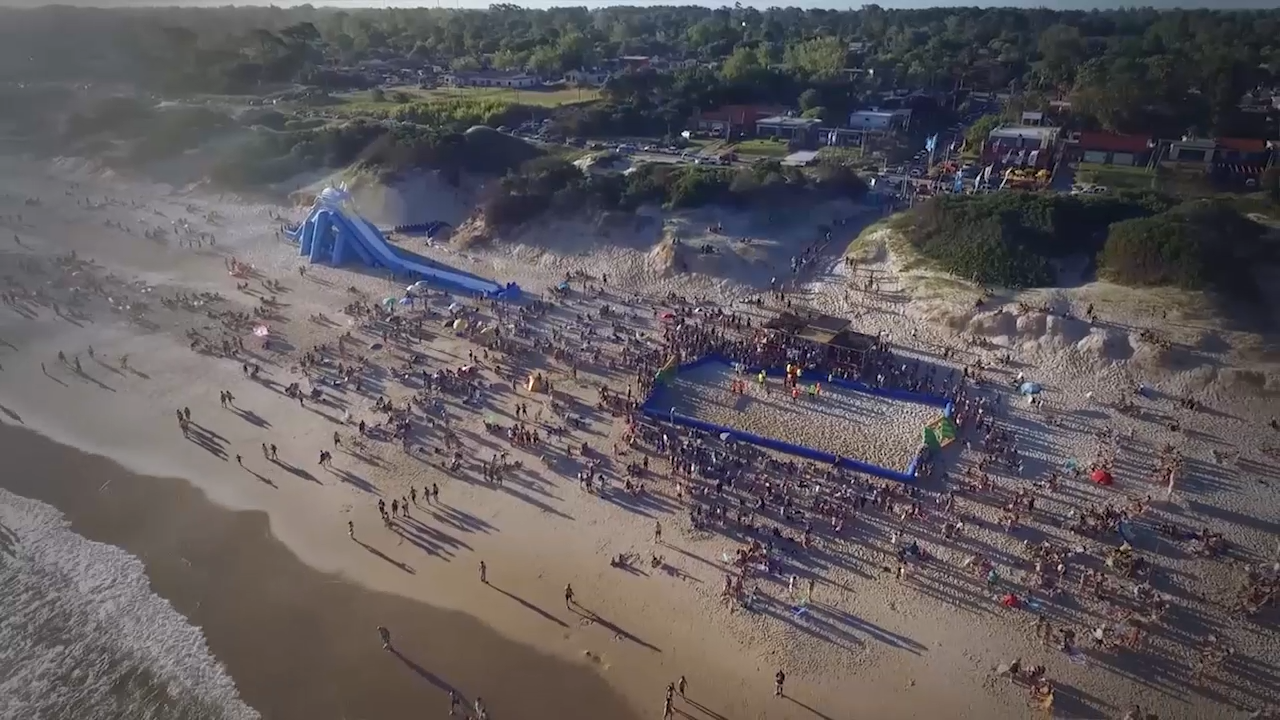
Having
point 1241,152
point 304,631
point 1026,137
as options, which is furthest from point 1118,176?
point 304,631

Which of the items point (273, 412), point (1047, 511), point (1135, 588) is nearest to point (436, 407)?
point (273, 412)

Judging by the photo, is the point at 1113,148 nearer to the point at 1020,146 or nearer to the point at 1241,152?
the point at 1020,146

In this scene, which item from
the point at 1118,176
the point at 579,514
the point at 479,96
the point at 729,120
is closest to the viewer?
the point at 579,514

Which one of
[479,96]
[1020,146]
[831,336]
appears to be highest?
[479,96]

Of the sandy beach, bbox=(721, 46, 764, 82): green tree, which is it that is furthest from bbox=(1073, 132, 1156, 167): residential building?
bbox=(721, 46, 764, 82): green tree

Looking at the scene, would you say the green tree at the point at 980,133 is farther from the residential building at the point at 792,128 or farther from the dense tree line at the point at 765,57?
the residential building at the point at 792,128
